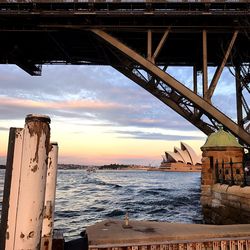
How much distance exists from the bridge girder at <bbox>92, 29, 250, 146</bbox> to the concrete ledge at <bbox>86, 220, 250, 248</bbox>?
12.0 meters

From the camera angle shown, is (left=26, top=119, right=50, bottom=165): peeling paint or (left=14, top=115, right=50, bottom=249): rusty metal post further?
(left=26, top=119, right=50, bottom=165): peeling paint

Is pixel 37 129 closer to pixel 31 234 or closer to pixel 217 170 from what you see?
pixel 31 234

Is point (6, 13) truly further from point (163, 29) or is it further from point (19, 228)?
point (19, 228)

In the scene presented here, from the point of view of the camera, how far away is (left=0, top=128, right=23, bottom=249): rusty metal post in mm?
2793

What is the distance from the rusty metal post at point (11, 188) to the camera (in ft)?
9.16

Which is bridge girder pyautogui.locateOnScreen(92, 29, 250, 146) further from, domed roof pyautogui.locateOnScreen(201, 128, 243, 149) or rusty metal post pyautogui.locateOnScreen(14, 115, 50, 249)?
rusty metal post pyautogui.locateOnScreen(14, 115, 50, 249)

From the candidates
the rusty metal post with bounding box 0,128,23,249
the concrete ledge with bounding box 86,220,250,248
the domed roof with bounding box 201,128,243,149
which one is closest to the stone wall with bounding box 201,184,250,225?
the domed roof with bounding box 201,128,243,149

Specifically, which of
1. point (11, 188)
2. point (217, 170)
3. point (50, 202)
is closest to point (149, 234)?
point (50, 202)

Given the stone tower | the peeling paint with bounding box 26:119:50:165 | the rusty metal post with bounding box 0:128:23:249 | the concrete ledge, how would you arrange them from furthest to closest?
the stone tower < the concrete ledge < the peeling paint with bounding box 26:119:50:165 < the rusty metal post with bounding box 0:128:23:249

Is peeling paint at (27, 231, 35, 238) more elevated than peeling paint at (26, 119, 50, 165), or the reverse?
peeling paint at (26, 119, 50, 165)

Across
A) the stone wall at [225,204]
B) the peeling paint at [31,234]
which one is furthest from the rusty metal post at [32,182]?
the stone wall at [225,204]

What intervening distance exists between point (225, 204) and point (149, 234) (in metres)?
11.1

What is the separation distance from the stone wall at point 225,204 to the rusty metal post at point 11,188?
11.6 meters

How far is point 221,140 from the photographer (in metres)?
20.0
